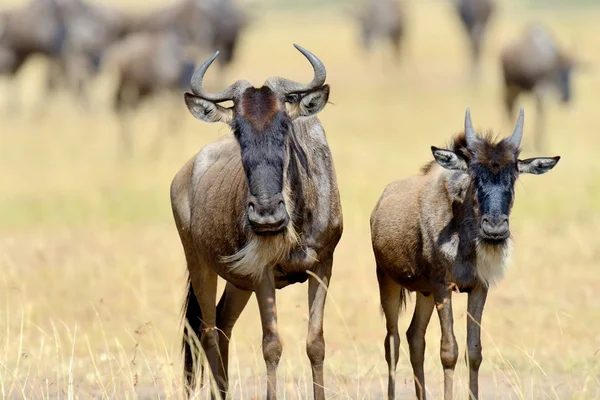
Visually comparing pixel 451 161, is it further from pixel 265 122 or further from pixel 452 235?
pixel 265 122

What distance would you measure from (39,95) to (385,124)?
390 inches

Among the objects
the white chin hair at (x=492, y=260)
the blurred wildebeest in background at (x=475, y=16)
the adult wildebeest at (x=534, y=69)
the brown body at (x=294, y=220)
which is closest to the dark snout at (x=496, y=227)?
the white chin hair at (x=492, y=260)

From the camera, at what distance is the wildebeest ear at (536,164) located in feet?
21.4

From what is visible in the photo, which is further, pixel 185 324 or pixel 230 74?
pixel 230 74

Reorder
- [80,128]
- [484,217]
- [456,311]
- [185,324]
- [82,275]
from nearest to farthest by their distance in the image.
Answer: [484,217]
[185,324]
[456,311]
[82,275]
[80,128]

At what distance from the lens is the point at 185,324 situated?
7762mm

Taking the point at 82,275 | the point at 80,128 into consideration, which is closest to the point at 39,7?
the point at 80,128

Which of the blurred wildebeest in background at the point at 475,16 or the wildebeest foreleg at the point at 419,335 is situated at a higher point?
the blurred wildebeest in background at the point at 475,16

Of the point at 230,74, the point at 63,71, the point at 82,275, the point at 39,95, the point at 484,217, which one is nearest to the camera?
the point at 484,217

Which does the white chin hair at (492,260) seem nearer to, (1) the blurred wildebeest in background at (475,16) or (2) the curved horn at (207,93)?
(2) the curved horn at (207,93)

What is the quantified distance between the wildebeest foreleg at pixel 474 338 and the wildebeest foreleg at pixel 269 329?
1137 mm

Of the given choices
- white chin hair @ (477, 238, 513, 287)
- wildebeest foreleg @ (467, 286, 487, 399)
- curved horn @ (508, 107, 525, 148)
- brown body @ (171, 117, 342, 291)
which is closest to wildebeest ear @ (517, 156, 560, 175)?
curved horn @ (508, 107, 525, 148)

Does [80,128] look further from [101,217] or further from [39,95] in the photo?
[101,217]

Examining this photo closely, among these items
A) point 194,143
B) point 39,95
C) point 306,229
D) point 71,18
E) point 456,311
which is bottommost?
point 456,311
